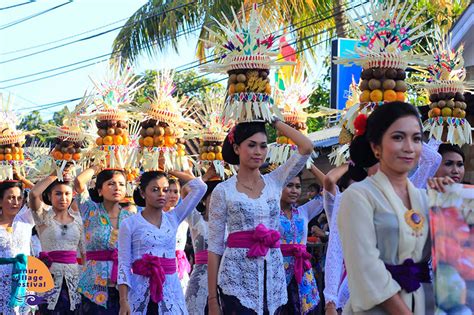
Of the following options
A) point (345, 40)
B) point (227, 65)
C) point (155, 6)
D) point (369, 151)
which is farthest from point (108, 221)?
point (155, 6)

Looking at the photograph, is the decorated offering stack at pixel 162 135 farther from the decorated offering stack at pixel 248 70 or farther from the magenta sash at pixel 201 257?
the decorated offering stack at pixel 248 70

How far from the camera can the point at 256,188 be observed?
22.5 feet

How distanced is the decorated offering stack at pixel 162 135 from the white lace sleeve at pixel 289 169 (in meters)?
1.79

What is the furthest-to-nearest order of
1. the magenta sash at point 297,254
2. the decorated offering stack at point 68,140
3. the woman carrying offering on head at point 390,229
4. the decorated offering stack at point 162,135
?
the decorated offering stack at point 68,140 → the decorated offering stack at point 162,135 → the magenta sash at point 297,254 → the woman carrying offering on head at point 390,229

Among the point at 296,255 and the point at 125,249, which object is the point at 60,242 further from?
the point at 296,255

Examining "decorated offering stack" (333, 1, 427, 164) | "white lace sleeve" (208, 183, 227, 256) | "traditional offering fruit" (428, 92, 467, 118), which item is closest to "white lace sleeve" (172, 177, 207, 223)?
"white lace sleeve" (208, 183, 227, 256)

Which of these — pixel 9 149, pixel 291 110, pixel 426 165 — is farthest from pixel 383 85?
pixel 9 149

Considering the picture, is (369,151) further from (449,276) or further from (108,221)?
(108,221)

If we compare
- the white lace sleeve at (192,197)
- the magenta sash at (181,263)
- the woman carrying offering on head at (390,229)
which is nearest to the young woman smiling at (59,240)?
the magenta sash at (181,263)

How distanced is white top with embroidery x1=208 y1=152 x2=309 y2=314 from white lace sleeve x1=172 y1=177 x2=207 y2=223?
4.46ft

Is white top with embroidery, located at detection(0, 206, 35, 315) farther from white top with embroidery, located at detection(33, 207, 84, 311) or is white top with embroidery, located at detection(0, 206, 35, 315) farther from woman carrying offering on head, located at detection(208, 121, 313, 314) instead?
woman carrying offering on head, located at detection(208, 121, 313, 314)

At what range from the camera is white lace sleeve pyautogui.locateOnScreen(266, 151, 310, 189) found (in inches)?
271

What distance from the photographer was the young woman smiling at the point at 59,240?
1038 centimetres

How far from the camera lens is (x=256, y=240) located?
6730 millimetres
